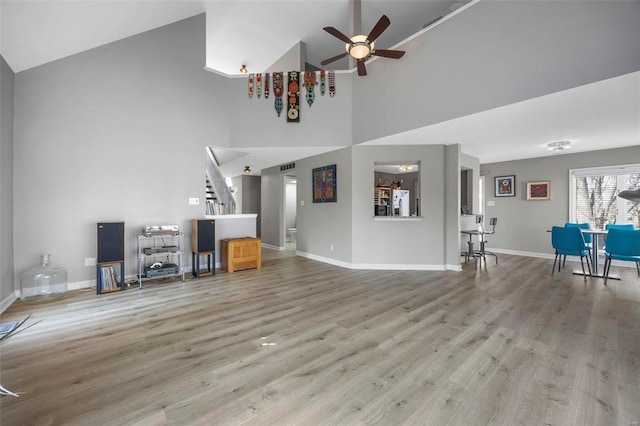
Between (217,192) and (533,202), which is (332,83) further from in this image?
(533,202)

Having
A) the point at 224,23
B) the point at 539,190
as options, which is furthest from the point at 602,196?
the point at 224,23

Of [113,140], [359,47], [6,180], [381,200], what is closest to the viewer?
[6,180]

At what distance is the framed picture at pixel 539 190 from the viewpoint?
6.48 m

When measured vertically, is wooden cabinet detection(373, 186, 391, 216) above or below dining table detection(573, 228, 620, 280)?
above

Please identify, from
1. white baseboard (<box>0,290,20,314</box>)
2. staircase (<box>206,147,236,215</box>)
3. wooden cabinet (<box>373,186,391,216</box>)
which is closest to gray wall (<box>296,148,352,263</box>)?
wooden cabinet (<box>373,186,391,216</box>)

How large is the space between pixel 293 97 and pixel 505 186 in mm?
6107

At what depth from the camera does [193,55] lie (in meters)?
4.89

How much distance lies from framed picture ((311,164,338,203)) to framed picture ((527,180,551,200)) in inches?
202

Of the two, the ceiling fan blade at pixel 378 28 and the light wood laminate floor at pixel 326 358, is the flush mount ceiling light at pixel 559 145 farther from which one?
the ceiling fan blade at pixel 378 28

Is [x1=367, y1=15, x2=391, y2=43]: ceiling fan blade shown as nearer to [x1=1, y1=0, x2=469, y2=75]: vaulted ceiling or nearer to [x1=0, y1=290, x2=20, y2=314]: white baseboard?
[x1=1, y1=0, x2=469, y2=75]: vaulted ceiling

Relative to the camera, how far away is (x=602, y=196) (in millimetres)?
5801

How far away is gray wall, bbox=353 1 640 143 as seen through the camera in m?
2.51

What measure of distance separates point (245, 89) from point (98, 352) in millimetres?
4711

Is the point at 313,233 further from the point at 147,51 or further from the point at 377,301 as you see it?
the point at 147,51
